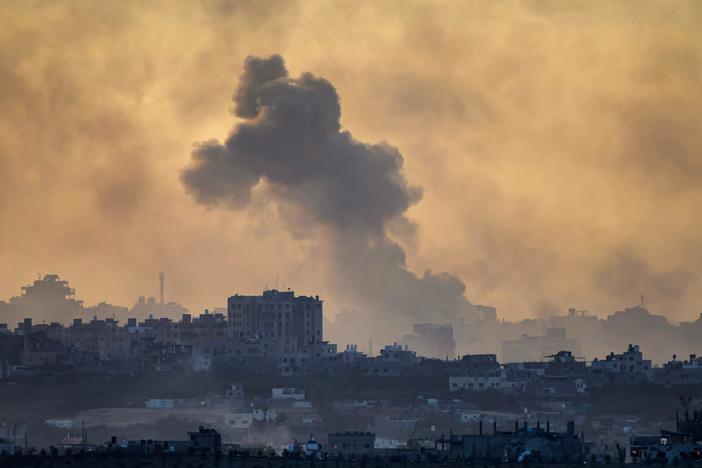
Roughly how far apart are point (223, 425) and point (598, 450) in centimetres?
2922

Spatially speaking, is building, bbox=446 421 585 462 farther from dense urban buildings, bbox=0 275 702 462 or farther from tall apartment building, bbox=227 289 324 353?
tall apartment building, bbox=227 289 324 353

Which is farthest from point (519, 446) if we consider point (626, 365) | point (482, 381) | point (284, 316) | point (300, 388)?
point (284, 316)

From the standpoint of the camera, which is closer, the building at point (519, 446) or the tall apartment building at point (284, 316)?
the building at point (519, 446)

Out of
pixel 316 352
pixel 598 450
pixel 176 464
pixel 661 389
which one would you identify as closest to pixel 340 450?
pixel 598 450

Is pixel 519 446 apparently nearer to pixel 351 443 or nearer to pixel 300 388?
pixel 351 443

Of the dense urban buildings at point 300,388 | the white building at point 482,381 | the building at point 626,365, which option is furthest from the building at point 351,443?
the building at point 626,365

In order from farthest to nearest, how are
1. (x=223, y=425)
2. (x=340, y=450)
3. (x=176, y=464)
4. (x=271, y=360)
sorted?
(x=271, y=360), (x=223, y=425), (x=340, y=450), (x=176, y=464)

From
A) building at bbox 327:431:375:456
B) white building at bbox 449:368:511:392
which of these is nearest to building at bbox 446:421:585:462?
building at bbox 327:431:375:456

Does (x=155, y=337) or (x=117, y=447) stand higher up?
(x=155, y=337)

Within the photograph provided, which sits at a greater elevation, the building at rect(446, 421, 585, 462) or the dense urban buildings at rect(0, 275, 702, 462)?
the dense urban buildings at rect(0, 275, 702, 462)

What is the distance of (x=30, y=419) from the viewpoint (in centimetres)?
15675

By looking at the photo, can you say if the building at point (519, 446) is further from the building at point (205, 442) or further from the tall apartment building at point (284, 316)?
the tall apartment building at point (284, 316)

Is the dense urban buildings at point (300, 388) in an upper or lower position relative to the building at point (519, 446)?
upper

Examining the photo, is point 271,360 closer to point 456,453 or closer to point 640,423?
point 640,423
